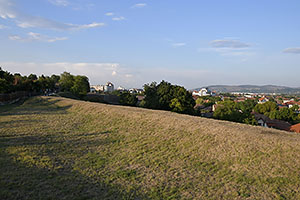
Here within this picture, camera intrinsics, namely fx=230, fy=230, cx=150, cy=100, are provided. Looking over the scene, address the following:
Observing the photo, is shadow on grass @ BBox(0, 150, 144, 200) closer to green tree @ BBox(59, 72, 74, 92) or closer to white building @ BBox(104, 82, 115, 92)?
green tree @ BBox(59, 72, 74, 92)

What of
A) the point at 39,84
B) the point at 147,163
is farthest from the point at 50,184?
the point at 39,84

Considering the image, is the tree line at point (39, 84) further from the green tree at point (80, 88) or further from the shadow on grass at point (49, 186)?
the shadow on grass at point (49, 186)

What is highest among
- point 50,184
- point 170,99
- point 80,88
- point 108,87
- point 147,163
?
point 108,87

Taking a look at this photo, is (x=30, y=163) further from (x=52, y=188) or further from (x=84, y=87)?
(x=84, y=87)

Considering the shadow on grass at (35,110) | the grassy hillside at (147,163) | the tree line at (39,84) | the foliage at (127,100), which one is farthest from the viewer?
the foliage at (127,100)

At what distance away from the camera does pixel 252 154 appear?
1111 centimetres

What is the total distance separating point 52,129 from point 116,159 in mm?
8203

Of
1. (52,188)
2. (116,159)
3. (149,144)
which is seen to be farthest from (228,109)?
(52,188)

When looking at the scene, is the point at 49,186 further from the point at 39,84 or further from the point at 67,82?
the point at 67,82

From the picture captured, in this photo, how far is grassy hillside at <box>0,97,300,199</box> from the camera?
287 inches

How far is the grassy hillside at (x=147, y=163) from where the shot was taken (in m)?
7.28

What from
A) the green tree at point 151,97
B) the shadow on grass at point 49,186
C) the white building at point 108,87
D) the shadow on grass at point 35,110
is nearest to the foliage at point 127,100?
the green tree at point 151,97

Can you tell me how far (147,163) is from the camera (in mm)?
10102

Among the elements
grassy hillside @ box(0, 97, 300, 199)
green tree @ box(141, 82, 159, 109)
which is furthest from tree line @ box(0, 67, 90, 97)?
grassy hillside @ box(0, 97, 300, 199)
